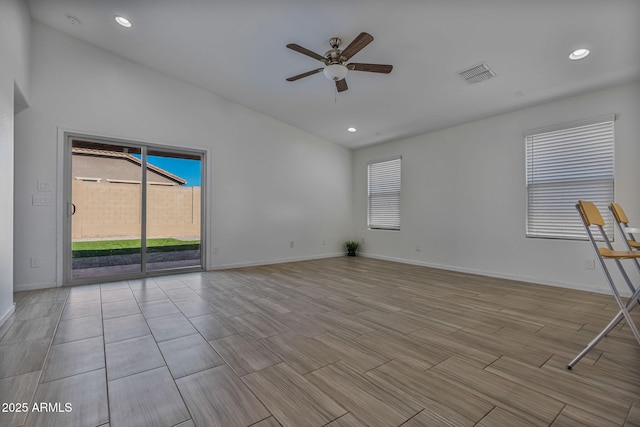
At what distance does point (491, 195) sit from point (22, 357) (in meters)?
5.73

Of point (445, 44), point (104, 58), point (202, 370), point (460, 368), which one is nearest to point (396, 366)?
point (460, 368)

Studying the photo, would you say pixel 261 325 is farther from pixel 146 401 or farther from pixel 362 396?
pixel 362 396

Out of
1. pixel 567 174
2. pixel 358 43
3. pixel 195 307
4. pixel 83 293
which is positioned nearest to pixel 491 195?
pixel 567 174

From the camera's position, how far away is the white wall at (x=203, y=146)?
151 inches

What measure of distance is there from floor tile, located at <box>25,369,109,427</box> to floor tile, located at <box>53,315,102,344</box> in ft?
2.47

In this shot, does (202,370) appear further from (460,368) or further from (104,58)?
(104,58)

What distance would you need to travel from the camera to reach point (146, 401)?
1543 millimetres

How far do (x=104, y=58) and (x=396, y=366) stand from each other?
547 cm

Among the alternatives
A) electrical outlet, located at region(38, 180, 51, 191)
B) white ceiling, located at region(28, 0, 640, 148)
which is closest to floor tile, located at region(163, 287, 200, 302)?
electrical outlet, located at region(38, 180, 51, 191)

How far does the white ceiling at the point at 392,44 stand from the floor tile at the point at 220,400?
3.27m

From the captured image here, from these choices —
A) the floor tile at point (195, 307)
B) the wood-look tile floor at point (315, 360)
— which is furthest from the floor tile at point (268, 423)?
the floor tile at point (195, 307)

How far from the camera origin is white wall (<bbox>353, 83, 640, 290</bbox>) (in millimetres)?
3635

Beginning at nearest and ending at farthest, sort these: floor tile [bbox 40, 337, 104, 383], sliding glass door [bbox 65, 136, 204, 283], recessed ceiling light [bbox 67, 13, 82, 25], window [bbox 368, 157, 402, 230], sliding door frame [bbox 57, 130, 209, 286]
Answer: floor tile [bbox 40, 337, 104, 383]
recessed ceiling light [bbox 67, 13, 82, 25]
sliding door frame [bbox 57, 130, 209, 286]
sliding glass door [bbox 65, 136, 204, 283]
window [bbox 368, 157, 402, 230]

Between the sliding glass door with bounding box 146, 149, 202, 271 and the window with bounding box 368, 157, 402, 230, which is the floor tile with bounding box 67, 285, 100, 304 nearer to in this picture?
the sliding glass door with bounding box 146, 149, 202, 271
